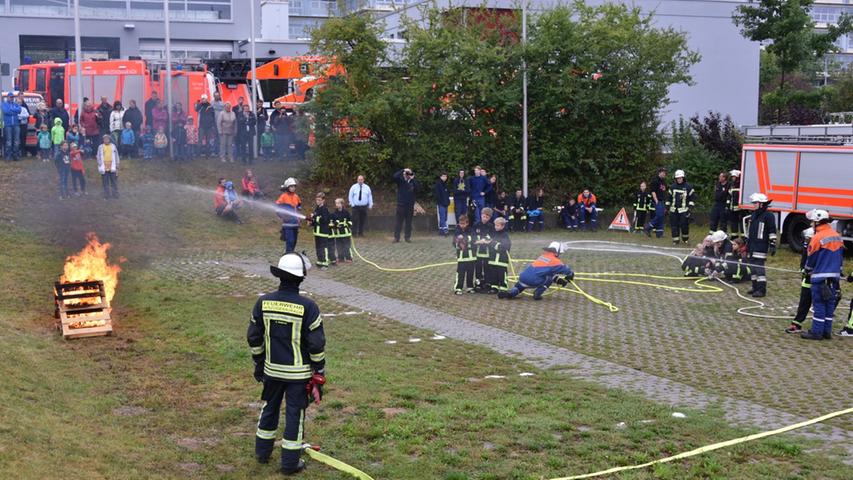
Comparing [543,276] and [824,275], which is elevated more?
[824,275]

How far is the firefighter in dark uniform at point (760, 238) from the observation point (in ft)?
58.4

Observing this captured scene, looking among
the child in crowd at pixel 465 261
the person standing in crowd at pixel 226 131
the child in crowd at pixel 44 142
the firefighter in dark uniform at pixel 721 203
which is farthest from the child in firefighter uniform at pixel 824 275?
the child in crowd at pixel 44 142

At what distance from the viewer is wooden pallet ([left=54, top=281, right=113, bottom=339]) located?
14.3 m

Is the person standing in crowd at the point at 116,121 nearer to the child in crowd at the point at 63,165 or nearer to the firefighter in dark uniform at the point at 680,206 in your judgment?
the child in crowd at the point at 63,165

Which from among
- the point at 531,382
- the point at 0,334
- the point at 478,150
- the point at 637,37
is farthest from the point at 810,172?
the point at 0,334

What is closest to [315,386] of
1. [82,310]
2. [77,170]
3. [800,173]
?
[82,310]

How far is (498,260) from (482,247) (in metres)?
0.39

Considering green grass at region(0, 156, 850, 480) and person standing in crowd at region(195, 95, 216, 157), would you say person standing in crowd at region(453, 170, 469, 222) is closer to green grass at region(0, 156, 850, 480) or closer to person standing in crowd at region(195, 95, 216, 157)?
person standing in crowd at region(195, 95, 216, 157)

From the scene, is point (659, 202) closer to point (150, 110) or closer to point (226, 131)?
point (226, 131)

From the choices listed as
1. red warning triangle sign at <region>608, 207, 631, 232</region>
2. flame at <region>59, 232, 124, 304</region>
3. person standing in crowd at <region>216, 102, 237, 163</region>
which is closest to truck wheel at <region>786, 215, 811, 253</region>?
red warning triangle sign at <region>608, 207, 631, 232</region>

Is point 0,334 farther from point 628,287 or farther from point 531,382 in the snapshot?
point 628,287

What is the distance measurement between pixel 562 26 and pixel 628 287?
13.0 meters

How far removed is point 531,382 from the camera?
11.9 m

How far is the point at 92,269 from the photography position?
17.5 metres
